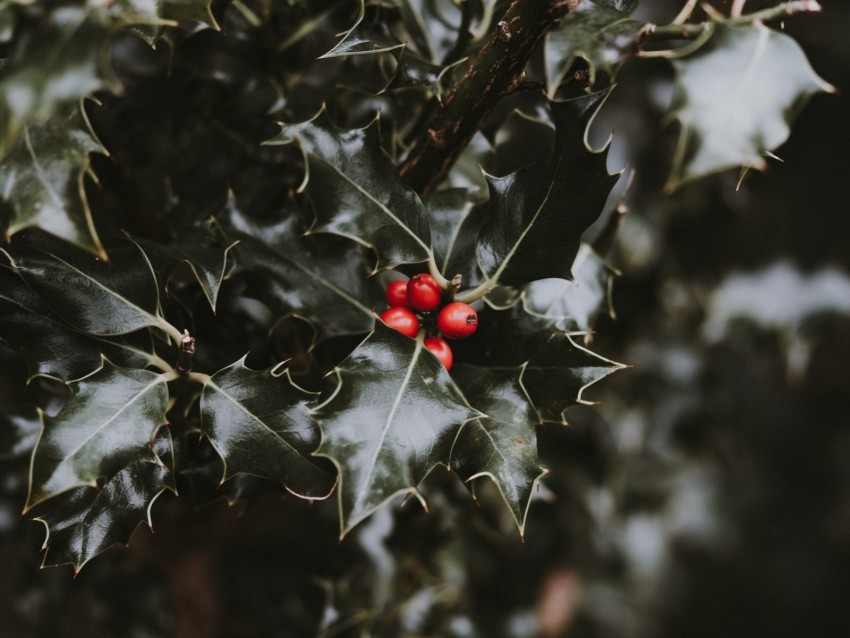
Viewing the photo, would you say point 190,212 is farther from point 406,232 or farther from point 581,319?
point 581,319

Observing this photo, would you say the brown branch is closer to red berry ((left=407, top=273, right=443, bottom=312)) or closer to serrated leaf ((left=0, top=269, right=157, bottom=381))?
red berry ((left=407, top=273, right=443, bottom=312))

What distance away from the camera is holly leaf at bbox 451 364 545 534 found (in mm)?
526

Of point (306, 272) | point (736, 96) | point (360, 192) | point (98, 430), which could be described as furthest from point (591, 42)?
point (98, 430)

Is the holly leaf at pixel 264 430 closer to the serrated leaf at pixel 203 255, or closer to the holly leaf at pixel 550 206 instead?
the serrated leaf at pixel 203 255

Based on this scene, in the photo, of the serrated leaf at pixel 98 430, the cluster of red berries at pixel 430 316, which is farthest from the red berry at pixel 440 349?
the serrated leaf at pixel 98 430

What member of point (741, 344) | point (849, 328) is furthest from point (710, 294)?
Answer: point (849, 328)

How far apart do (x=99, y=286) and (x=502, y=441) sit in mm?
346

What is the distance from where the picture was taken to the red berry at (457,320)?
57 centimetres

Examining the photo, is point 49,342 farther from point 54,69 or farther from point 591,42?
point 591,42

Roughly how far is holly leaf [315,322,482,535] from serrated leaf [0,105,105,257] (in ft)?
0.63

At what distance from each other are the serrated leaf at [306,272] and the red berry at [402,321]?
47 millimetres

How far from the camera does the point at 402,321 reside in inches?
22.7

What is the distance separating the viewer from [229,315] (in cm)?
69

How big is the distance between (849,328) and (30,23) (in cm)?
127
